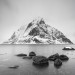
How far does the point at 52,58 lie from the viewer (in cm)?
4434

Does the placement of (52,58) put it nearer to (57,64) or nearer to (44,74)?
(57,64)

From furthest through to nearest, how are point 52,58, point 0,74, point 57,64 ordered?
point 52,58 < point 57,64 < point 0,74

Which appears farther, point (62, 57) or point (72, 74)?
point (62, 57)

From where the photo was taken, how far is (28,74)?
84.0 ft

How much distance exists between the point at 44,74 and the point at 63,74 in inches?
172

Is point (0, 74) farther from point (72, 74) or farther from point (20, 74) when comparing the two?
point (72, 74)

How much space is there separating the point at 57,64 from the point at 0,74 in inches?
711

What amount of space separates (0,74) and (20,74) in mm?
4487

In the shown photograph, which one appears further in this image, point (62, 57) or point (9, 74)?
point (62, 57)

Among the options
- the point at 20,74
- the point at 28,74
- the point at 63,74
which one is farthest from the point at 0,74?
the point at 63,74

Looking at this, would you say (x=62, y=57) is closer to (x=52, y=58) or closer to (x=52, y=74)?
(x=52, y=58)

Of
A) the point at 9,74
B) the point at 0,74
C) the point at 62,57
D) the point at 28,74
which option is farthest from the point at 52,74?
the point at 62,57

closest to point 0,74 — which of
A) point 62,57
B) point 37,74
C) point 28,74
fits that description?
point 28,74

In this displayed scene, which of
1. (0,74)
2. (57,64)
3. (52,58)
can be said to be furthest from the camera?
(52,58)
